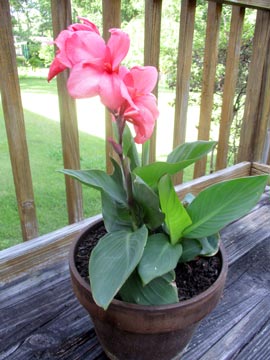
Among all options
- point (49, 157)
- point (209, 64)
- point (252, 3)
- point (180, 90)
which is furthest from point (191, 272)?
point (49, 157)

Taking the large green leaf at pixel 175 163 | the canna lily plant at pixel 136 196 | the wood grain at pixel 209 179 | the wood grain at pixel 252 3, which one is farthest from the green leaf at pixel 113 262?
the wood grain at pixel 252 3

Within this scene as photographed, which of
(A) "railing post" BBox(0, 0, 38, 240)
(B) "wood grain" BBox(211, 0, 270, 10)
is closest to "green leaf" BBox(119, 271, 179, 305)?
(A) "railing post" BBox(0, 0, 38, 240)

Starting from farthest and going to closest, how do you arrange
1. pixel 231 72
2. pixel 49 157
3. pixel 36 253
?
pixel 49 157 → pixel 231 72 → pixel 36 253

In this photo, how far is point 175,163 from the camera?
571mm

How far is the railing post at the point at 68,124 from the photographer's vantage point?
3.09 feet

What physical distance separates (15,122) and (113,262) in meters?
0.62

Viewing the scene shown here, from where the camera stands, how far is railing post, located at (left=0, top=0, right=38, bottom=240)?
0.87 m

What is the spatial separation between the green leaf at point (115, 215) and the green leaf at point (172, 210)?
0.34ft

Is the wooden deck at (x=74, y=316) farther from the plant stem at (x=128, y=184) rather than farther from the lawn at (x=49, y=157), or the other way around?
the lawn at (x=49, y=157)

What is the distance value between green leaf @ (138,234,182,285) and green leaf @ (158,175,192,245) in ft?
0.08

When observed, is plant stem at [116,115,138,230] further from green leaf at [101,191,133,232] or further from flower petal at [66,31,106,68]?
flower petal at [66,31,106,68]

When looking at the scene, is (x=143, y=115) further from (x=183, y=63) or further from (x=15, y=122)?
(x=183, y=63)

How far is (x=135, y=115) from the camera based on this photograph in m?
0.48

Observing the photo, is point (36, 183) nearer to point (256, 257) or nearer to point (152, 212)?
point (256, 257)
